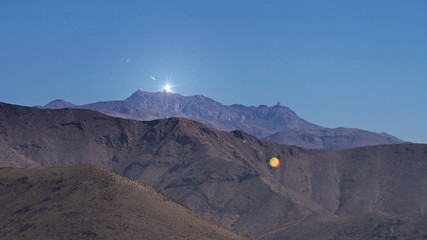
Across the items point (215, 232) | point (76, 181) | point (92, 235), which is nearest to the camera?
point (92, 235)

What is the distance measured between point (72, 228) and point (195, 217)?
22979mm

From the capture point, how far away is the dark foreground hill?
120000mm

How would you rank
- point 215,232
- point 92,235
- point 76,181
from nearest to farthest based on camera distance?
point 92,235 < point 215,232 < point 76,181

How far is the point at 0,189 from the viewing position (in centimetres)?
14212

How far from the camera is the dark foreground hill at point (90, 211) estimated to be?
12000 centimetres

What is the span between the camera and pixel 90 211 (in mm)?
124750

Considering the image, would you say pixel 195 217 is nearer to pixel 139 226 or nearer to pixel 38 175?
pixel 139 226

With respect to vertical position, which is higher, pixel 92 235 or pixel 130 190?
pixel 130 190

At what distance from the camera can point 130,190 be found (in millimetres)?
133500

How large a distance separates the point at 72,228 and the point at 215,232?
952 inches

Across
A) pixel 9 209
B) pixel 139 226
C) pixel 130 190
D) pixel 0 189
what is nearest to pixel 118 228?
pixel 139 226

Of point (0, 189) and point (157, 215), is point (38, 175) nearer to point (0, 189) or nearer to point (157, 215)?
point (0, 189)

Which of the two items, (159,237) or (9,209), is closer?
(159,237)

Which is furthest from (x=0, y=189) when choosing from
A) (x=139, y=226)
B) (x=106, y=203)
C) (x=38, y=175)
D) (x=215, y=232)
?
(x=215, y=232)
